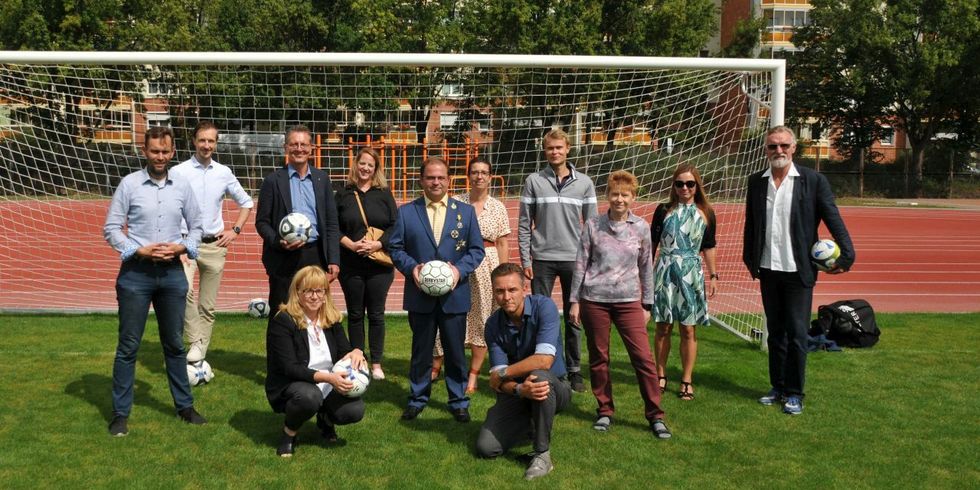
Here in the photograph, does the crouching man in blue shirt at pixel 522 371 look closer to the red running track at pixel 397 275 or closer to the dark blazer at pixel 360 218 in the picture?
the dark blazer at pixel 360 218

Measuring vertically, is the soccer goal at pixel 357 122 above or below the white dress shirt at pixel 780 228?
above

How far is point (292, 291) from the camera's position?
4789mm

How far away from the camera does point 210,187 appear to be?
20.6 feet

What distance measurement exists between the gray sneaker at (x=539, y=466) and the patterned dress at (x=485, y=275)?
1.84m

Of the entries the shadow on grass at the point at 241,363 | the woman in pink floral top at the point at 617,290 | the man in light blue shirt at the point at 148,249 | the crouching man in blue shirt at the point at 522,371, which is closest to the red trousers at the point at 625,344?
the woman in pink floral top at the point at 617,290

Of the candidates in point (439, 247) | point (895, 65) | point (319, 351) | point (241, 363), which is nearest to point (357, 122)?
point (241, 363)

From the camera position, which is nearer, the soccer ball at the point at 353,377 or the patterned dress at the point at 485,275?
the soccer ball at the point at 353,377

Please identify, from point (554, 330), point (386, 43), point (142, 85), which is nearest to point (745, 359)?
point (554, 330)

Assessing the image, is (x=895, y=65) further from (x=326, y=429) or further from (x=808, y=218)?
(x=326, y=429)

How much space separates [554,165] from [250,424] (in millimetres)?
2678

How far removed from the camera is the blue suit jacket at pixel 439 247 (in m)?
5.36

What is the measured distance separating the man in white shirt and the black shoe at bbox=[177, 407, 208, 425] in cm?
92

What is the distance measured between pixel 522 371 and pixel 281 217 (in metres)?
2.15

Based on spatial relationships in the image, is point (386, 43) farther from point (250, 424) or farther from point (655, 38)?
point (250, 424)
